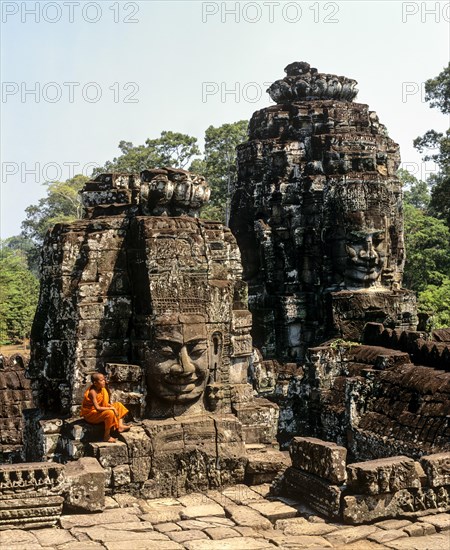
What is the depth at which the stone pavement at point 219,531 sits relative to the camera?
6.47 meters

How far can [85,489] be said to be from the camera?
7.26 meters

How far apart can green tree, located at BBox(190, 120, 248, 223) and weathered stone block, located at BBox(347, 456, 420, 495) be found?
96.3ft

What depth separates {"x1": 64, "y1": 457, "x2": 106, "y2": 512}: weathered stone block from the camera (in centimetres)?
719

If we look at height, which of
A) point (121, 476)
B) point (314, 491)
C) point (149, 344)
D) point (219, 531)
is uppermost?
point (149, 344)

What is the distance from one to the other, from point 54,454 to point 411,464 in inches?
145

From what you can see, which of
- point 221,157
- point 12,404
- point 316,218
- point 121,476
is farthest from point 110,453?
point 221,157

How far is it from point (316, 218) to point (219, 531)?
37.7 ft

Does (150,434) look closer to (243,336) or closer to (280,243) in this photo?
(243,336)

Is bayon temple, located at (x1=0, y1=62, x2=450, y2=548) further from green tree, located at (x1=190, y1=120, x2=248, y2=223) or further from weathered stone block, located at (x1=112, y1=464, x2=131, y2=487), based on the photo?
green tree, located at (x1=190, y1=120, x2=248, y2=223)

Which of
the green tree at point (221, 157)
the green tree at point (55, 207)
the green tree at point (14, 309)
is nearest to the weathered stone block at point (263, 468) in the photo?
the green tree at point (14, 309)

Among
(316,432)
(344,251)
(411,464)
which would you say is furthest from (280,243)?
(411,464)

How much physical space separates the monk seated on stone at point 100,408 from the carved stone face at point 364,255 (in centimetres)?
915

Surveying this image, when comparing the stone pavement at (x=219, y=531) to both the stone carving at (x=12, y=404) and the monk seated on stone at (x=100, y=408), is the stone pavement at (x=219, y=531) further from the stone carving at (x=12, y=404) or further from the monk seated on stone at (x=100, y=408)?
the stone carving at (x=12, y=404)

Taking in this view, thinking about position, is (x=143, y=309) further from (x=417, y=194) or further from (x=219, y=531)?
(x=417, y=194)
